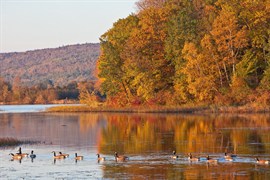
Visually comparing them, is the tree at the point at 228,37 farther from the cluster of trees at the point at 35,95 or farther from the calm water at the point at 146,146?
the cluster of trees at the point at 35,95

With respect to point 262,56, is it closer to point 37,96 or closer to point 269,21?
point 269,21

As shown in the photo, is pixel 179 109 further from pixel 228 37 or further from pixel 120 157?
pixel 120 157

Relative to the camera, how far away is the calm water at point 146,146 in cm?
3123

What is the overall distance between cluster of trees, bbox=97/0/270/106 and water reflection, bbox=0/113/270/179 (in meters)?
9.77

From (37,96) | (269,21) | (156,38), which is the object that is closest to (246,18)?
(269,21)

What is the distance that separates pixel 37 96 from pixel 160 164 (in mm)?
102672

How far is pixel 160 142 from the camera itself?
44.1 meters

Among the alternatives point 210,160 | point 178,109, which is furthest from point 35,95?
point 210,160

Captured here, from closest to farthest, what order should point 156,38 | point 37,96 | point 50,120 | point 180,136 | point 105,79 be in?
point 180,136
point 50,120
point 156,38
point 105,79
point 37,96

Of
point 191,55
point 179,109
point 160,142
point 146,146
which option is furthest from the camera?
point 179,109

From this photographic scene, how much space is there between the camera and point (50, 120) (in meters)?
70.1

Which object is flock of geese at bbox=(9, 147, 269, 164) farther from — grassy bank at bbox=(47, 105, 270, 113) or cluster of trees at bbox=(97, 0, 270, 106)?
cluster of trees at bbox=(97, 0, 270, 106)

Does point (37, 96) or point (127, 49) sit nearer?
point (127, 49)

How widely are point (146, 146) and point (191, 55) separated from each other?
35.4 m
